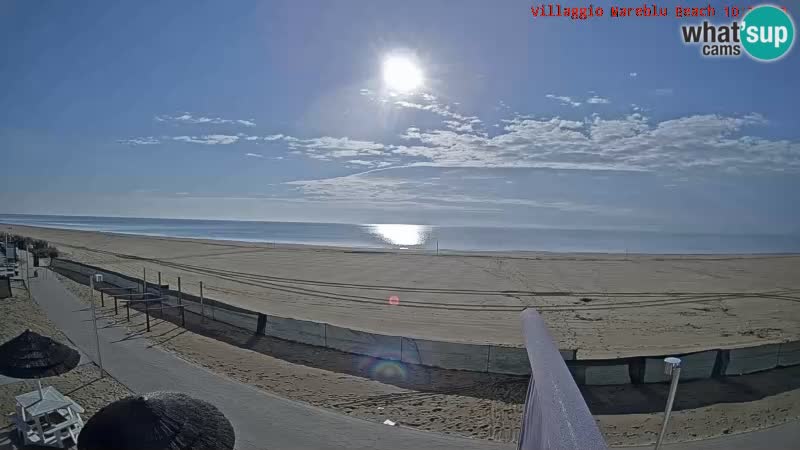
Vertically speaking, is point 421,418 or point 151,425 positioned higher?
point 151,425

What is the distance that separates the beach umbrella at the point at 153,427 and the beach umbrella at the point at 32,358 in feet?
10.8

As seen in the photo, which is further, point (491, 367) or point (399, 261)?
point (399, 261)

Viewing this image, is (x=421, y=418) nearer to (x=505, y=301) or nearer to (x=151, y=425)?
(x=151, y=425)

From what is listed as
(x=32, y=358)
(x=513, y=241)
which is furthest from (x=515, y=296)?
(x=513, y=241)

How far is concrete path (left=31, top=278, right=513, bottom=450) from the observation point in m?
6.98

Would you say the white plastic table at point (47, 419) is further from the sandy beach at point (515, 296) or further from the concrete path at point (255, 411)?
the sandy beach at point (515, 296)

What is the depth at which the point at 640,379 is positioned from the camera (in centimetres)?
945

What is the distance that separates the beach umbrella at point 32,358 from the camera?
250 inches

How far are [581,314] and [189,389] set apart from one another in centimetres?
1558

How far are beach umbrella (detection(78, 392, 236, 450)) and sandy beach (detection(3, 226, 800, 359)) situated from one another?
9763mm

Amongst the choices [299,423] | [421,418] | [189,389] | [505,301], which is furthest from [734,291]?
[189,389]

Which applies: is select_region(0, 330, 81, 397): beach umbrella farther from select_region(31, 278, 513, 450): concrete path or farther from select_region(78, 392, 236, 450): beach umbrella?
select_region(78, 392, 236, 450): beach umbrella

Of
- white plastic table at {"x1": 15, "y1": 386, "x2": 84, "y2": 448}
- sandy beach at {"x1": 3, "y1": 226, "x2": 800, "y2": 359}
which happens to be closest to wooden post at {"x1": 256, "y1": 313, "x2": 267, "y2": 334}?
sandy beach at {"x1": 3, "y1": 226, "x2": 800, "y2": 359}

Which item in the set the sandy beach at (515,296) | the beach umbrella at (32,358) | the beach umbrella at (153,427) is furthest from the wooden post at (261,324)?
the beach umbrella at (153,427)
